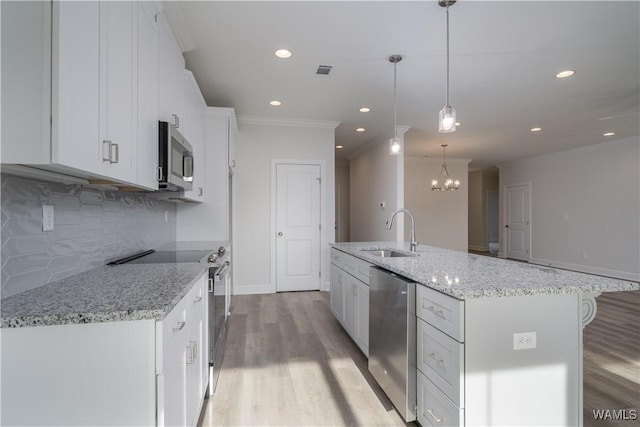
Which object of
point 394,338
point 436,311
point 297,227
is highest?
point 297,227

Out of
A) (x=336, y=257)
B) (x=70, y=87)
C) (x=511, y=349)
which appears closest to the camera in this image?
(x=70, y=87)

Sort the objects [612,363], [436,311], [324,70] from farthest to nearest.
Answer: [324,70] < [612,363] < [436,311]

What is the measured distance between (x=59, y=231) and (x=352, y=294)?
2.08m

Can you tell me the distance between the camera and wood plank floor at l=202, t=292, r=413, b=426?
1830 mm

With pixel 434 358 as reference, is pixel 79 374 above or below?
above

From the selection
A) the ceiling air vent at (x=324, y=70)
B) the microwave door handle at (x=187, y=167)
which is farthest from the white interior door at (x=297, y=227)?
the microwave door handle at (x=187, y=167)

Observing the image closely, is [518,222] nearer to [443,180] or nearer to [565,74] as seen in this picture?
[443,180]

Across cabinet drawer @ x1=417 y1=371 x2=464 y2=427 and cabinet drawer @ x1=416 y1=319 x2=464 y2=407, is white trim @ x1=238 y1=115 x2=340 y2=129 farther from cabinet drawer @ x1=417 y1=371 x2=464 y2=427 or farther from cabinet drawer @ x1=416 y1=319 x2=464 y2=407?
cabinet drawer @ x1=417 y1=371 x2=464 y2=427

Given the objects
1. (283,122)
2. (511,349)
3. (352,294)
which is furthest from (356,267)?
(283,122)

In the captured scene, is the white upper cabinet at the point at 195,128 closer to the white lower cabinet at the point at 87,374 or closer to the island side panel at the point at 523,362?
the white lower cabinet at the point at 87,374

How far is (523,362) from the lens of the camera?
1.42 m

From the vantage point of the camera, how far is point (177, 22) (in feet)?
7.30

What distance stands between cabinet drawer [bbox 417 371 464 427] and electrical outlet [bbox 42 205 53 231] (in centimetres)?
191

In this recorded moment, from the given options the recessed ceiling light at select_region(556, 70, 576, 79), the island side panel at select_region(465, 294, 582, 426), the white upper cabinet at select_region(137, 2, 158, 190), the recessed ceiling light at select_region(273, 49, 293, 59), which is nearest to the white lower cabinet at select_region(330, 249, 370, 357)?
the island side panel at select_region(465, 294, 582, 426)
